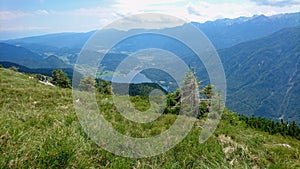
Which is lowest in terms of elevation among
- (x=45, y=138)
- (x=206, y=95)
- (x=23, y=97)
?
(x=206, y=95)

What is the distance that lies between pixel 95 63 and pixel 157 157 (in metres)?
4.87

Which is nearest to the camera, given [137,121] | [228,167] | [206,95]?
[228,167]

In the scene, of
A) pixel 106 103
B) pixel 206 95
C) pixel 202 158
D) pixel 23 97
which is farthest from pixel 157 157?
pixel 206 95

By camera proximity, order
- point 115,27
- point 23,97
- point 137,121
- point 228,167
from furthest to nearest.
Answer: point 23,97, point 137,121, point 115,27, point 228,167

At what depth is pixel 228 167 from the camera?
5.83m

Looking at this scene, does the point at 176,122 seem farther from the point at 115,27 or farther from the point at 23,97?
the point at 23,97

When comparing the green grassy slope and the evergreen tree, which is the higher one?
the green grassy slope

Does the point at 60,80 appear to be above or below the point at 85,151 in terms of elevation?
below

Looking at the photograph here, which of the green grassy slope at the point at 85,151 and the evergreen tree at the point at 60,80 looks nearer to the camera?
the green grassy slope at the point at 85,151

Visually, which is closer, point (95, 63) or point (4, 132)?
point (4, 132)

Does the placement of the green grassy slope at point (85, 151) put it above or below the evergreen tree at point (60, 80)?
above

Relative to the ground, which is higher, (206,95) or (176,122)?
(176,122)

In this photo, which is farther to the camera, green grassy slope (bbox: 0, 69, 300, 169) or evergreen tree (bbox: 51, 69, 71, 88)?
evergreen tree (bbox: 51, 69, 71, 88)

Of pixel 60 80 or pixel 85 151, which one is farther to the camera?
pixel 60 80
